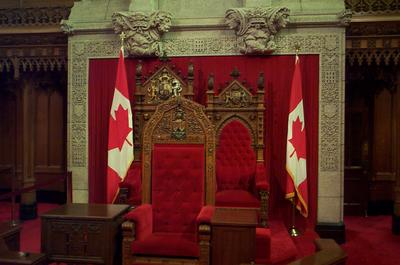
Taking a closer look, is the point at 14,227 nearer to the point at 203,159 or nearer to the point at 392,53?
the point at 203,159

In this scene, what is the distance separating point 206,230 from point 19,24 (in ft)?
15.6

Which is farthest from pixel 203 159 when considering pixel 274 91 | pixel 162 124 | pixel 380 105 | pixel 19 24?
pixel 380 105

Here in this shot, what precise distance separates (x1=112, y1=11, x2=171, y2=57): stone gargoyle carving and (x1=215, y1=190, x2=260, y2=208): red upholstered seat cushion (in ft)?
7.14

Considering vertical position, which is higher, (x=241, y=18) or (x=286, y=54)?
(x=241, y=18)

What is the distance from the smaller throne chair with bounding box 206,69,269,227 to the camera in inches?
211

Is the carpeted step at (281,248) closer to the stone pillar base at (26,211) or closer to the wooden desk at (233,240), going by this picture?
the wooden desk at (233,240)

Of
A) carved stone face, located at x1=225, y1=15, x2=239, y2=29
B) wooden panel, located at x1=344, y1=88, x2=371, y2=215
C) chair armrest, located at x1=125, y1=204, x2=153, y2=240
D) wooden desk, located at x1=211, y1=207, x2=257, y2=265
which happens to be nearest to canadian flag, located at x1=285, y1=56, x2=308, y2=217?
carved stone face, located at x1=225, y1=15, x2=239, y2=29

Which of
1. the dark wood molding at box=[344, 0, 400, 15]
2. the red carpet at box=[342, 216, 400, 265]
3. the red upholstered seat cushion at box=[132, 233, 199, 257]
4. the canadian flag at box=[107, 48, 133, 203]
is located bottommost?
the red carpet at box=[342, 216, 400, 265]

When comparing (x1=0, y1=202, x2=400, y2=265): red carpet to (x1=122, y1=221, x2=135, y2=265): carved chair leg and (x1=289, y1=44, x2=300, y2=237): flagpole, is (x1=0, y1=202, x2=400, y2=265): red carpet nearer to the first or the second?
(x1=289, y1=44, x2=300, y2=237): flagpole

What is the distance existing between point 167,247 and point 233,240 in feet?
1.89

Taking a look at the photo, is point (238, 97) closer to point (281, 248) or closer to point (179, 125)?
point (179, 125)

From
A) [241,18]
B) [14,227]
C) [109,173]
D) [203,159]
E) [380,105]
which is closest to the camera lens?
[14,227]

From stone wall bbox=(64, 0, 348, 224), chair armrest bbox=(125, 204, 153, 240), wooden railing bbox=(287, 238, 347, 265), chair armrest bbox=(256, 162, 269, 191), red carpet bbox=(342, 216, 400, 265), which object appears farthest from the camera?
stone wall bbox=(64, 0, 348, 224)

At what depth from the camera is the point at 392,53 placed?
560 cm
